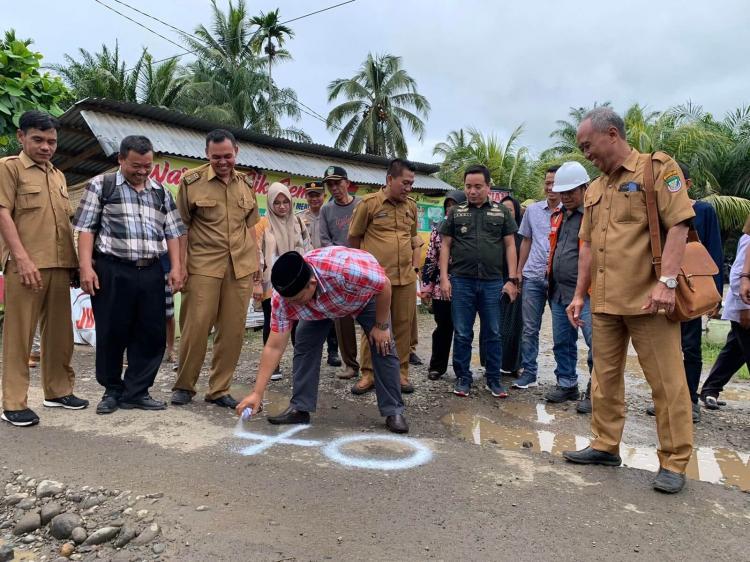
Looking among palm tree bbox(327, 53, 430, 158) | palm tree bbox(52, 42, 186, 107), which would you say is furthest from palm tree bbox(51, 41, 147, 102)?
palm tree bbox(327, 53, 430, 158)

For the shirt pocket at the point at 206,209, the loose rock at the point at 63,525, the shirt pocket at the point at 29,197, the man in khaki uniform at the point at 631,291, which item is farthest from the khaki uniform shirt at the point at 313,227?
the loose rock at the point at 63,525

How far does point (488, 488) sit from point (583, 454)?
2.47 ft

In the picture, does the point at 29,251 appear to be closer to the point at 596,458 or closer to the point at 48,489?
the point at 48,489

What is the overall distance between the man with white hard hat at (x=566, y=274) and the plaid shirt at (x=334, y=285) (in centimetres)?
189

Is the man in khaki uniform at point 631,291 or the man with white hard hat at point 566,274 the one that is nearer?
the man in khaki uniform at point 631,291

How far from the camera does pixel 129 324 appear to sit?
4000 mm

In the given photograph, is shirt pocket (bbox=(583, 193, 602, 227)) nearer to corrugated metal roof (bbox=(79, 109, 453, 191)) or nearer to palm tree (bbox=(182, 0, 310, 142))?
corrugated metal roof (bbox=(79, 109, 453, 191))

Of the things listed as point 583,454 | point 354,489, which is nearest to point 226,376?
point 354,489

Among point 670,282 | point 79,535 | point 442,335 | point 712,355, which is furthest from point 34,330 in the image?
point 712,355

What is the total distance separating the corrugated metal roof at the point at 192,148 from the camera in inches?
290

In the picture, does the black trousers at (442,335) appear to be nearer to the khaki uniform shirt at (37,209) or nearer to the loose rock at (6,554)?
the khaki uniform shirt at (37,209)

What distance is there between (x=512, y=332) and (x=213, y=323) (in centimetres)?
295

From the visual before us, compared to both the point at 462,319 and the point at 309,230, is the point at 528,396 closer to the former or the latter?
the point at 462,319

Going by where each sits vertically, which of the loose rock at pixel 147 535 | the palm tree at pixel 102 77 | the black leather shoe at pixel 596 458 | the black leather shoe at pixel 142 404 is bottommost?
the loose rock at pixel 147 535
